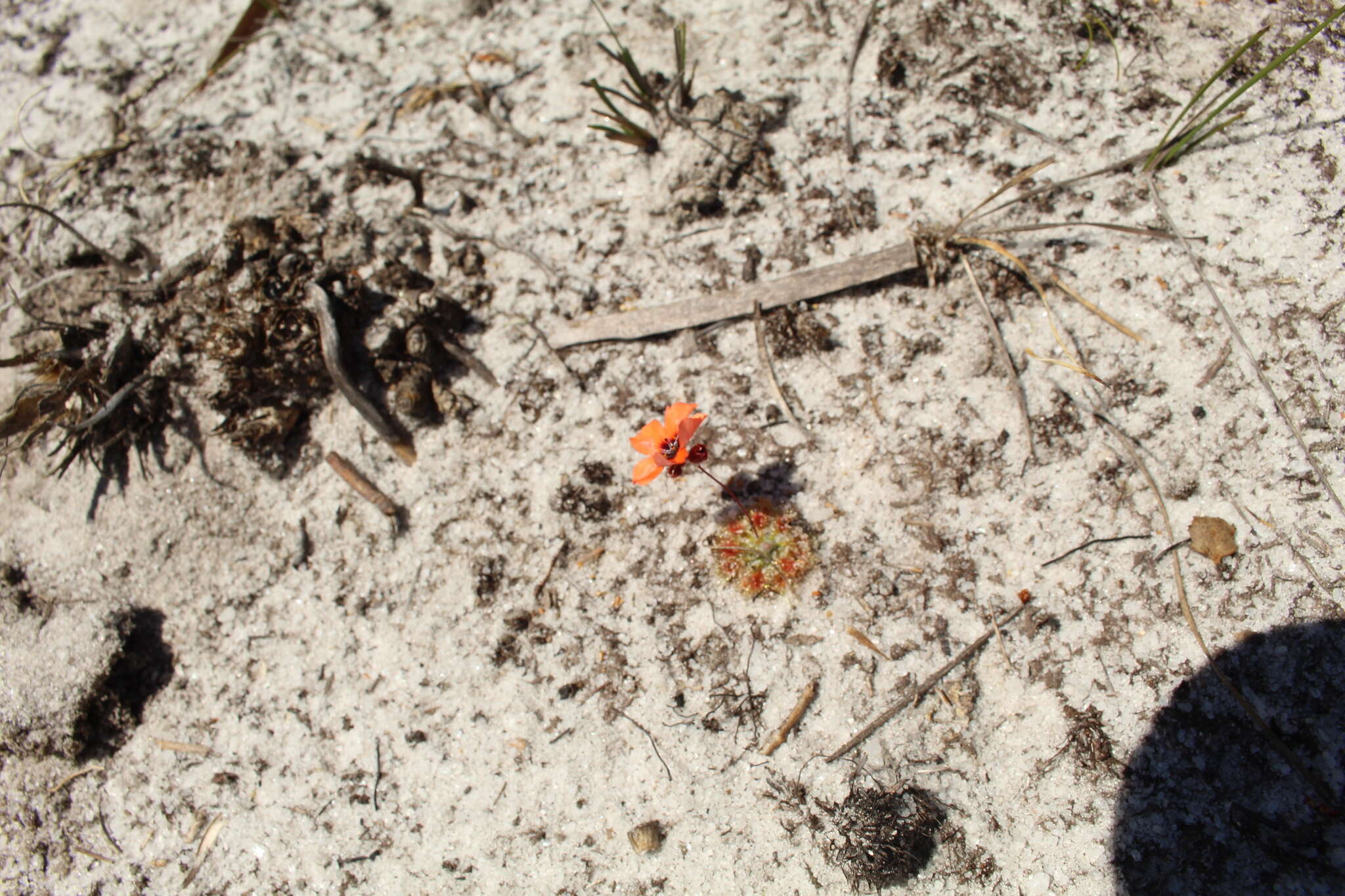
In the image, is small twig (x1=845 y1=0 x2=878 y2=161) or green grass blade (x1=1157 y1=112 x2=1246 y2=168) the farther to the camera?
small twig (x1=845 y1=0 x2=878 y2=161)

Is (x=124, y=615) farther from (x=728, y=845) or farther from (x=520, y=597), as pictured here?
(x=728, y=845)

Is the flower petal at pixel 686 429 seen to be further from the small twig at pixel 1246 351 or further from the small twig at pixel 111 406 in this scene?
the small twig at pixel 111 406

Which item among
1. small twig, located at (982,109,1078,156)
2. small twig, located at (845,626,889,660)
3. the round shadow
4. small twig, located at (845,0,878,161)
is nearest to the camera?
the round shadow

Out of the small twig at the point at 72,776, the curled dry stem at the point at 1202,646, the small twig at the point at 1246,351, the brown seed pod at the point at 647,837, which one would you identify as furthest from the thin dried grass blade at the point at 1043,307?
the small twig at the point at 72,776

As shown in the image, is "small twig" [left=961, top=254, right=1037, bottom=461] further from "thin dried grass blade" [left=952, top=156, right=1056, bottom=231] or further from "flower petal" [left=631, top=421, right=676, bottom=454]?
"flower petal" [left=631, top=421, right=676, bottom=454]

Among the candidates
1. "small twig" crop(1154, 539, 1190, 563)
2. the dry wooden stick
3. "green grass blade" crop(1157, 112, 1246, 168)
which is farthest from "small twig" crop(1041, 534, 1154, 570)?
"green grass blade" crop(1157, 112, 1246, 168)

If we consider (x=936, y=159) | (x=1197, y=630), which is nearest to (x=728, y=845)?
(x=1197, y=630)
